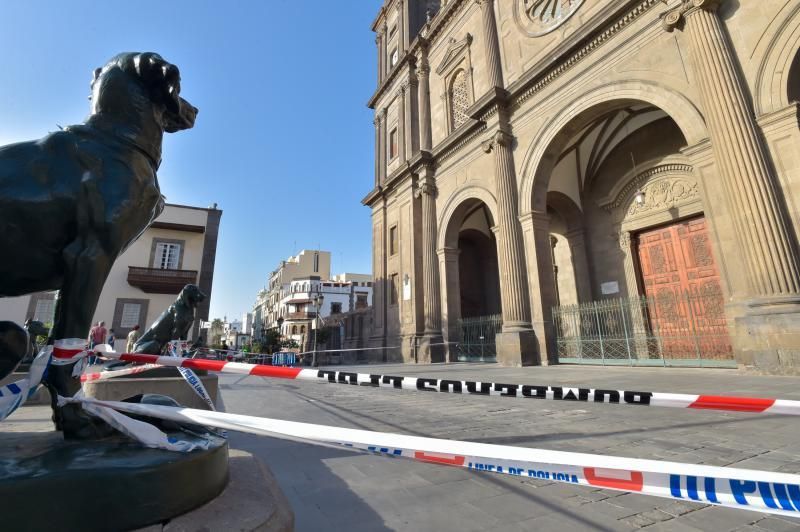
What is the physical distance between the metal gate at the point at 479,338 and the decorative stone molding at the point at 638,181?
19.4 feet

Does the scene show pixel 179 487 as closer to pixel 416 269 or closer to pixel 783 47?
pixel 783 47

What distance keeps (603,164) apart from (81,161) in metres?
16.2

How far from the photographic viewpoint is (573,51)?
419 inches

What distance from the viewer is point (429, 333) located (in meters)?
15.2

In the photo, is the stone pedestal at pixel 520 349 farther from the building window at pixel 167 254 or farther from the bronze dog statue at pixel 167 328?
the building window at pixel 167 254

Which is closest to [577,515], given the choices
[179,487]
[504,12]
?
[179,487]

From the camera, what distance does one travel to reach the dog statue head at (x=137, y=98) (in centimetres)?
153

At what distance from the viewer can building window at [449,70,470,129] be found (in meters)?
16.1

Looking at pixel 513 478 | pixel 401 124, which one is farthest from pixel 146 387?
A: pixel 401 124

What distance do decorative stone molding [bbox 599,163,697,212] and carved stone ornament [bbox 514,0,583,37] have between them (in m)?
5.76

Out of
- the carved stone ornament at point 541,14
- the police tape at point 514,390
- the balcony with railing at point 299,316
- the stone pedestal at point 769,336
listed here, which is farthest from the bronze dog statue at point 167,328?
the balcony with railing at point 299,316

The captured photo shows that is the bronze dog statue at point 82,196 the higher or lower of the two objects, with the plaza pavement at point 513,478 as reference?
higher

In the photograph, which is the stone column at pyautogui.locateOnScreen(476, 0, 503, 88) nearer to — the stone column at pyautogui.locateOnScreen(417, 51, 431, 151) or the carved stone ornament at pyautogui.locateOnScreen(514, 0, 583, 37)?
the carved stone ornament at pyautogui.locateOnScreen(514, 0, 583, 37)

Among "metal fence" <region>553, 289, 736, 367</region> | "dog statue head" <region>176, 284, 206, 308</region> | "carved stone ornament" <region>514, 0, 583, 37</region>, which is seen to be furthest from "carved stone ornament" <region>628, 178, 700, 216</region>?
"dog statue head" <region>176, 284, 206, 308</region>
